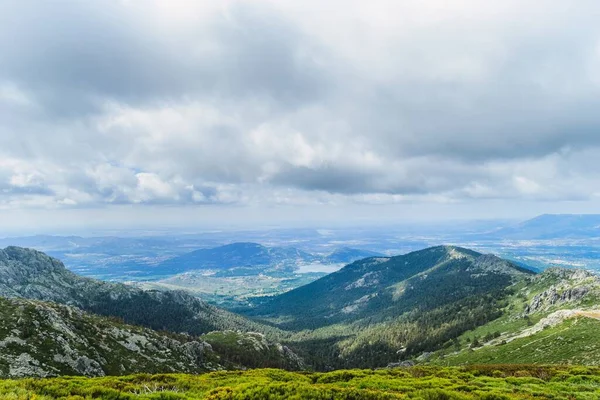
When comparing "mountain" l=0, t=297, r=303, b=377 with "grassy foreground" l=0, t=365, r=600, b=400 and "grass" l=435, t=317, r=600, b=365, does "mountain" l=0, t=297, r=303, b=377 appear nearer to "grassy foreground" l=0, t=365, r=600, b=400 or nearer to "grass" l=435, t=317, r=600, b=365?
"grassy foreground" l=0, t=365, r=600, b=400

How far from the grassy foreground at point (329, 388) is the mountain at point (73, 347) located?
7976 cm

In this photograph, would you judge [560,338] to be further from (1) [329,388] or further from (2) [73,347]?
(2) [73,347]

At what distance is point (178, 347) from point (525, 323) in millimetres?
198067

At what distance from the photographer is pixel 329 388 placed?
75.0 ft

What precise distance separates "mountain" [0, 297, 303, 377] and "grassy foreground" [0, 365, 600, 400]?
262ft

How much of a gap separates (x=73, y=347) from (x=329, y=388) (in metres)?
124

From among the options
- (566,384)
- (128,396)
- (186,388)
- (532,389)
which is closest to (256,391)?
(128,396)

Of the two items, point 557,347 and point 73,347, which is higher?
point 557,347

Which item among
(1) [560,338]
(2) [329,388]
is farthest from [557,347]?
(2) [329,388]

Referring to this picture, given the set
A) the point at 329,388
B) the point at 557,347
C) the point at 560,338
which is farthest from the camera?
the point at 560,338

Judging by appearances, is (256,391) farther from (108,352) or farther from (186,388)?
(108,352)

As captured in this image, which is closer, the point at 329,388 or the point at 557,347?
the point at 329,388

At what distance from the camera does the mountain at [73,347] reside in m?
92.8

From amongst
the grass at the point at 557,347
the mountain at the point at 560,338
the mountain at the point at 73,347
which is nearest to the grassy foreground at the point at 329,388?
the mountain at the point at 560,338
